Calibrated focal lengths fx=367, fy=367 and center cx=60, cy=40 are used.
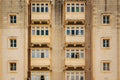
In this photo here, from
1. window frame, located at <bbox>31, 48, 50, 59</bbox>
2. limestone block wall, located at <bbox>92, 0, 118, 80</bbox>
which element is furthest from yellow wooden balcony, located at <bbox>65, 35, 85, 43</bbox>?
window frame, located at <bbox>31, 48, 50, 59</bbox>

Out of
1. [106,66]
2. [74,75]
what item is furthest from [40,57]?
[106,66]

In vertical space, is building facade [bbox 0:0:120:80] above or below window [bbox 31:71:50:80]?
above

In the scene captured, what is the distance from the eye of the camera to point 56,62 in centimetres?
4391

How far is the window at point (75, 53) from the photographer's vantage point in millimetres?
43688

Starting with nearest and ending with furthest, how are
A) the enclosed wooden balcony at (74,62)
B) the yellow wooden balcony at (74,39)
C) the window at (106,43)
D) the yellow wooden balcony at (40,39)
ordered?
the window at (106,43) → the enclosed wooden balcony at (74,62) → the yellow wooden balcony at (40,39) → the yellow wooden balcony at (74,39)

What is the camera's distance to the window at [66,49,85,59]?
43688 mm

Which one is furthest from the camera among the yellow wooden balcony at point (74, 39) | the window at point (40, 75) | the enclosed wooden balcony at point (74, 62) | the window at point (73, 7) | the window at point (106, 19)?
the window at point (73, 7)

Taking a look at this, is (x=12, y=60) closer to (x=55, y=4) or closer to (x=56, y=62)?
(x=56, y=62)

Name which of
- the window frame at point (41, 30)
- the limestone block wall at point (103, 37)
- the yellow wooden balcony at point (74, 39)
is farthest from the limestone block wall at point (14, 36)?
the limestone block wall at point (103, 37)

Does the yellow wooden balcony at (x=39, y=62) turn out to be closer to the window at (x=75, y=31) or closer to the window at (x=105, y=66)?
the window at (x=75, y=31)

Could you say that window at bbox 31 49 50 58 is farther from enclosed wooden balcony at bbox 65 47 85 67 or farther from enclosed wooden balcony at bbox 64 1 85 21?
enclosed wooden balcony at bbox 64 1 85 21

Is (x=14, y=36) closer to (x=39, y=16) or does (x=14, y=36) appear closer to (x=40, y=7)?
(x=39, y=16)

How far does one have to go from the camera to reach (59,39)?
44.2 m

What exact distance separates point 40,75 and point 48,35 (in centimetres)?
483
